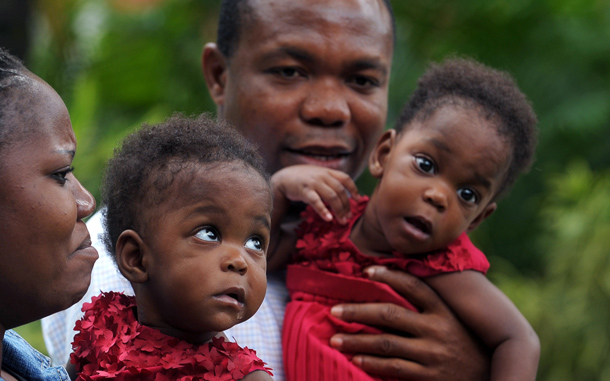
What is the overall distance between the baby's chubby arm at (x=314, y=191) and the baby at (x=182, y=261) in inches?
28.3

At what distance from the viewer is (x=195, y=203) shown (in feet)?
6.06

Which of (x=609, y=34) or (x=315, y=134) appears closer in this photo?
(x=315, y=134)

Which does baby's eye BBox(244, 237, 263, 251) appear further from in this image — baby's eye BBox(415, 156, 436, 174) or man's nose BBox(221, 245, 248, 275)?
baby's eye BBox(415, 156, 436, 174)

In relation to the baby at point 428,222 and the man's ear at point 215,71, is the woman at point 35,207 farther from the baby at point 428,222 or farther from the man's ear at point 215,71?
the man's ear at point 215,71

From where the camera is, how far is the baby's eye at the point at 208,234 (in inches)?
72.3

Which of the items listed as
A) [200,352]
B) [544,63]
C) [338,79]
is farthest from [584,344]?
[200,352]

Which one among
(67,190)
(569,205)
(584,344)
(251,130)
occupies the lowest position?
(584,344)

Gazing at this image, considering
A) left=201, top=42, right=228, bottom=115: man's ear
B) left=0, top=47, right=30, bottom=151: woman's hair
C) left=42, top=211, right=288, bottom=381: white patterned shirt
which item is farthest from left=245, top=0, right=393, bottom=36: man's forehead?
left=0, top=47, right=30, bottom=151: woman's hair

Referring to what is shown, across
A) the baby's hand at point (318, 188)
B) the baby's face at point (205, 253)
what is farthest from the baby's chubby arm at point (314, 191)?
the baby's face at point (205, 253)

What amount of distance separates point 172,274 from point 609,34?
22.1 feet

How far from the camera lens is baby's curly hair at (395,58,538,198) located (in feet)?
8.83

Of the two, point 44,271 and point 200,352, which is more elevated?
point 44,271

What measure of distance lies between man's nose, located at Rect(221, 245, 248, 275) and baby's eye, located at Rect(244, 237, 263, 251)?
0.07 metres

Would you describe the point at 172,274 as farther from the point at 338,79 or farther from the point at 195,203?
the point at 338,79
